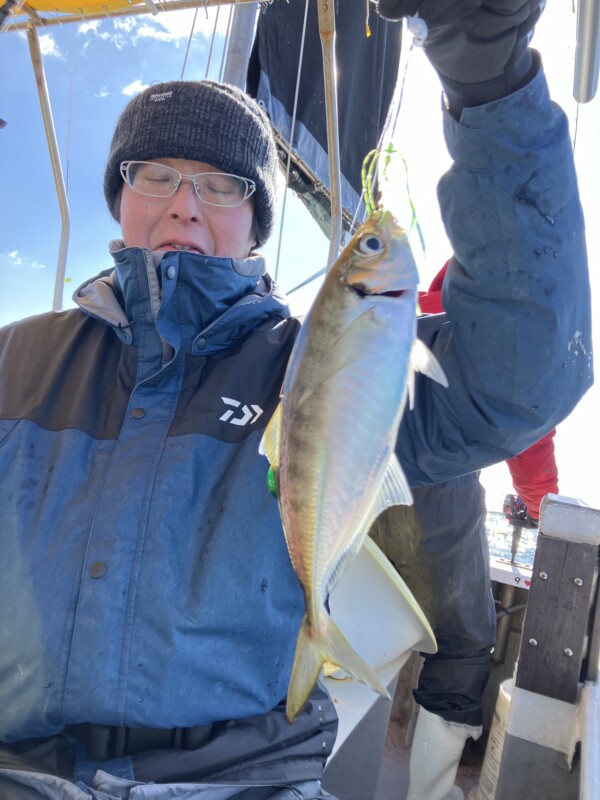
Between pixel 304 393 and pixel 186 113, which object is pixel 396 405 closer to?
pixel 304 393

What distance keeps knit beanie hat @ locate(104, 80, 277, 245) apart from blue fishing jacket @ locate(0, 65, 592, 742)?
549 mm

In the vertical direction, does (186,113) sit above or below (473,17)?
above

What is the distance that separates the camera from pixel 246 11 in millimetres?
4598

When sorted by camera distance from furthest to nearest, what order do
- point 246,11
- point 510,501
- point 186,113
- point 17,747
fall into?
point 510,501 < point 246,11 < point 186,113 < point 17,747

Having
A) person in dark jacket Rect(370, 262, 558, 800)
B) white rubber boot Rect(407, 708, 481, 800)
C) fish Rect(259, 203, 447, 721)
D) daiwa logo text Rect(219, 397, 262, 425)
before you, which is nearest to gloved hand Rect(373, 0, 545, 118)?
fish Rect(259, 203, 447, 721)

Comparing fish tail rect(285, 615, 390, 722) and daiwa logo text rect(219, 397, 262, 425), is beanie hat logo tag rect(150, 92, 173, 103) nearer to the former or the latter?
daiwa logo text rect(219, 397, 262, 425)

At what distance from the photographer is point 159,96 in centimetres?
225

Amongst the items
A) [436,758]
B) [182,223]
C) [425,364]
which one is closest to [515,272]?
[425,364]

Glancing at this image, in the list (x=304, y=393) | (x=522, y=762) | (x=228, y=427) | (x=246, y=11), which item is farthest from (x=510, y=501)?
(x=246, y=11)

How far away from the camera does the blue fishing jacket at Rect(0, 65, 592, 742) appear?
1.28 meters

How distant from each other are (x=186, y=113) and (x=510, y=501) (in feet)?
13.9

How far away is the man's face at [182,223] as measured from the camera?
1.90 metres

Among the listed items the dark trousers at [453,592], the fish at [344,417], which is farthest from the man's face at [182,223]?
the dark trousers at [453,592]

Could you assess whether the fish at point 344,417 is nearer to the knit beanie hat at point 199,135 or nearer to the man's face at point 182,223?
the man's face at point 182,223
